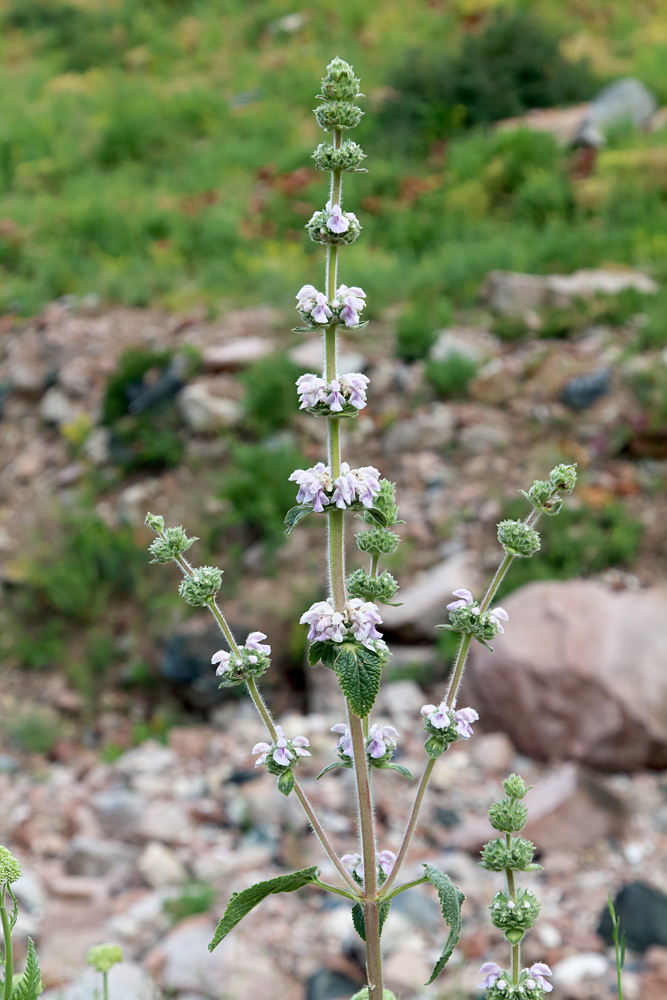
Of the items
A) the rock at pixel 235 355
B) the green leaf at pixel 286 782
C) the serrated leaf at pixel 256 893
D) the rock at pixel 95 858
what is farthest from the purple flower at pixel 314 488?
the rock at pixel 235 355

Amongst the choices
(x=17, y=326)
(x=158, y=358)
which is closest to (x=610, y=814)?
(x=158, y=358)

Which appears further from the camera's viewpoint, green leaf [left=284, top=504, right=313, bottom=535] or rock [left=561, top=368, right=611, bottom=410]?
rock [left=561, top=368, right=611, bottom=410]

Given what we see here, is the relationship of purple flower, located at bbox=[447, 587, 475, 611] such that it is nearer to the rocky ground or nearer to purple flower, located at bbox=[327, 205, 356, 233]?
purple flower, located at bbox=[327, 205, 356, 233]

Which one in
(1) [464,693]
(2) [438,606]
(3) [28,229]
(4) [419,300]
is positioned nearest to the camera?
(1) [464,693]

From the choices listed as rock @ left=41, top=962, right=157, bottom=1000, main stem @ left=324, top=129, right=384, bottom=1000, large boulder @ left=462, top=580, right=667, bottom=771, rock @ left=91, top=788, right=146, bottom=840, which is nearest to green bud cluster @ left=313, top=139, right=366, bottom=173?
main stem @ left=324, top=129, right=384, bottom=1000

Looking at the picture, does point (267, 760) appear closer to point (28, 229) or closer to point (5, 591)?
point (5, 591)

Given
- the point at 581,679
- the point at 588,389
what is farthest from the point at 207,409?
the point at 581,679

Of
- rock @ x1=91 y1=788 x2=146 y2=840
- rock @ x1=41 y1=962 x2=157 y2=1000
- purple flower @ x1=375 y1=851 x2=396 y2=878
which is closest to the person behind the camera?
purple flower @ x1=375 y1=851 x2=396 y2=878
